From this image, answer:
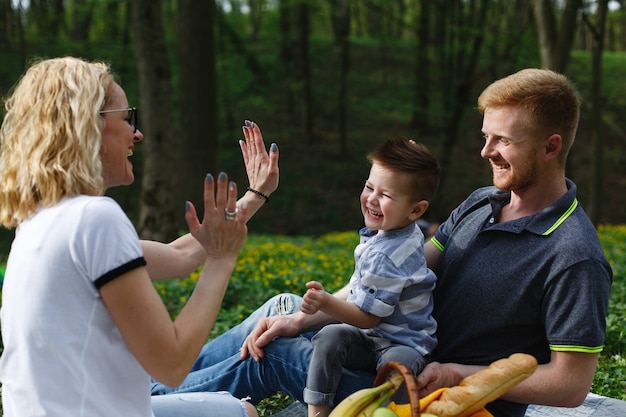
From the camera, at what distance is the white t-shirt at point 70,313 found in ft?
5.63

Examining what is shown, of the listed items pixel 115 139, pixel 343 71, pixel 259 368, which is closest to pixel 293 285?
pixel 259 368

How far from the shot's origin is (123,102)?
1.99 meters

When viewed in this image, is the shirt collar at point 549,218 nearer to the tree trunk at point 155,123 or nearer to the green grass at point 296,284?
the green grass at point 296,284

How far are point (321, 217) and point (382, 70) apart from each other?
33.0 ft

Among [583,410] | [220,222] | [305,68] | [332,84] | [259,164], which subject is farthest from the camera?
[332,84]

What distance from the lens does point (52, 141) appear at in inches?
70.7

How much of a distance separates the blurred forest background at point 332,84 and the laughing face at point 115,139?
930 cm

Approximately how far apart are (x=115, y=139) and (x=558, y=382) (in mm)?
1537

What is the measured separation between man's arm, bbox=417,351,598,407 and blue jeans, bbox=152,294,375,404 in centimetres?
53

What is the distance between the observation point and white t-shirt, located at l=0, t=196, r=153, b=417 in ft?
5.63

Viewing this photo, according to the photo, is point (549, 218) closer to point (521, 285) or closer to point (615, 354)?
point (521, 285)

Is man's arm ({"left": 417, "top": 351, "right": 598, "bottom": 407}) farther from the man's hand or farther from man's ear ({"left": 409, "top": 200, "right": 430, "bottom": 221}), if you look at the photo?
man's ear ({"left": 409, "top": 200, "right": 430, "bottom": 221})

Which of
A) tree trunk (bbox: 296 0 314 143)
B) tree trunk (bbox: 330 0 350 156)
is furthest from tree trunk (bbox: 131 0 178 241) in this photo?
tree trunk (bbox: 330 0 350 156)

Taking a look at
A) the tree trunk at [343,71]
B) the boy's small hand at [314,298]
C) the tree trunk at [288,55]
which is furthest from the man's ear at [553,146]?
the tree trunk at [288,55]
